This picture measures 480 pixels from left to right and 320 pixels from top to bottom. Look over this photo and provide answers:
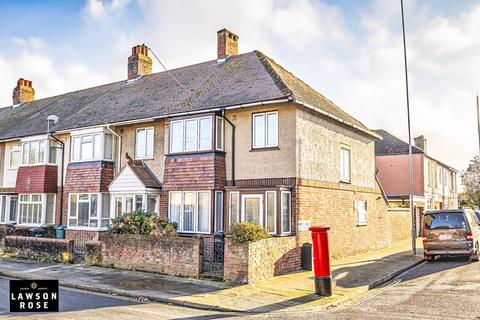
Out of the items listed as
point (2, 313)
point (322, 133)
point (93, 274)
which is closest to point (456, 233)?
point (322, 133)

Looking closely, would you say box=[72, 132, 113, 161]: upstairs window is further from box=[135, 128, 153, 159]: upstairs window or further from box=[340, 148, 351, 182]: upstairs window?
box=[340, 148, 351, 182]: upstairs window

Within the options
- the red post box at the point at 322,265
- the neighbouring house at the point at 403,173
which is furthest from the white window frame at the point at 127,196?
the neighbouring house at the point at 403,173

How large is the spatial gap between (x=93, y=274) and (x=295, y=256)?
246 inches

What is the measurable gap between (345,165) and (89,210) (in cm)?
1123

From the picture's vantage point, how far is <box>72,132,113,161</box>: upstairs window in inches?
779

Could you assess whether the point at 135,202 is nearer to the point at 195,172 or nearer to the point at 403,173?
the point at 195,172

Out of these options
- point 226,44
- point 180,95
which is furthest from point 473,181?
point 180,95

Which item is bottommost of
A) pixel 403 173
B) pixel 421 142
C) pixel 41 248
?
pixel 41 248

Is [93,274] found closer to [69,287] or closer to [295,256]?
[69,287]

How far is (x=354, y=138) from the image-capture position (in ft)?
65.4

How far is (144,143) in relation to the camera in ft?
63.0

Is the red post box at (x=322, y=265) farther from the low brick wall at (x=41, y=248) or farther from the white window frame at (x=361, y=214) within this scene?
the low brick wall at (x=41, y=248)

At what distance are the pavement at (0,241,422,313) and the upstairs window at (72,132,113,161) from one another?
17.9ft

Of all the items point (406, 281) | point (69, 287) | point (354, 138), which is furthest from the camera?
point (354, 138)
